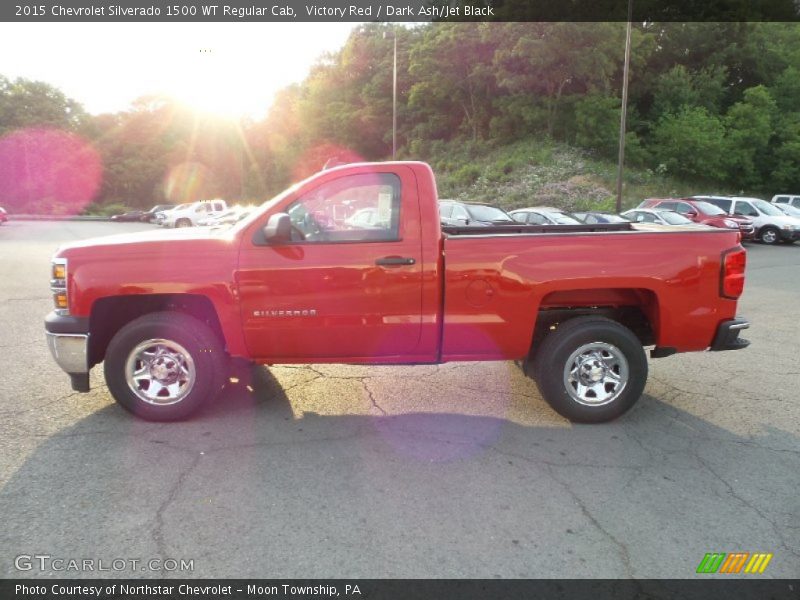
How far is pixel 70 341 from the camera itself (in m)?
4.32

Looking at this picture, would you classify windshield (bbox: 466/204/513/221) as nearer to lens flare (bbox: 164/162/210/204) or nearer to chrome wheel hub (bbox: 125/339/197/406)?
chrome wheel hub (bbox: 125/339/197/406)

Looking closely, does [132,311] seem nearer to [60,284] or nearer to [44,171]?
[60,284]

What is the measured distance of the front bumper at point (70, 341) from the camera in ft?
14.1

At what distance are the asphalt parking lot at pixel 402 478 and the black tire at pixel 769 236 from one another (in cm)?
1933


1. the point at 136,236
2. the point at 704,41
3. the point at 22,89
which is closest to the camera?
the point at 136,236

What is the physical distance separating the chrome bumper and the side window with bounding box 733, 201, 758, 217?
2424cm

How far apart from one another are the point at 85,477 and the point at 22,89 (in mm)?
70613

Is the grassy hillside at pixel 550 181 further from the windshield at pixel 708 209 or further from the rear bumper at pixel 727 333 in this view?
the rear bumper at pixel 727 333

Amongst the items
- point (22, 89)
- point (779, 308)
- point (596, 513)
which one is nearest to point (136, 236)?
point (596, 513)

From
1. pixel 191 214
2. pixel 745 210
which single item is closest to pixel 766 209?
pixel 745 210

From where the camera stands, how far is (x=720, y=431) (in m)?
4.43

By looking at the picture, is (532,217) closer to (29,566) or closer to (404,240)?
(404,240)

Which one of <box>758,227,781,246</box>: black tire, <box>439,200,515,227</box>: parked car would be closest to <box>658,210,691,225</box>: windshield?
<box>758,227,781,246</box>: black tire

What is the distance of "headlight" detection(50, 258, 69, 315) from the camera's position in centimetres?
432
